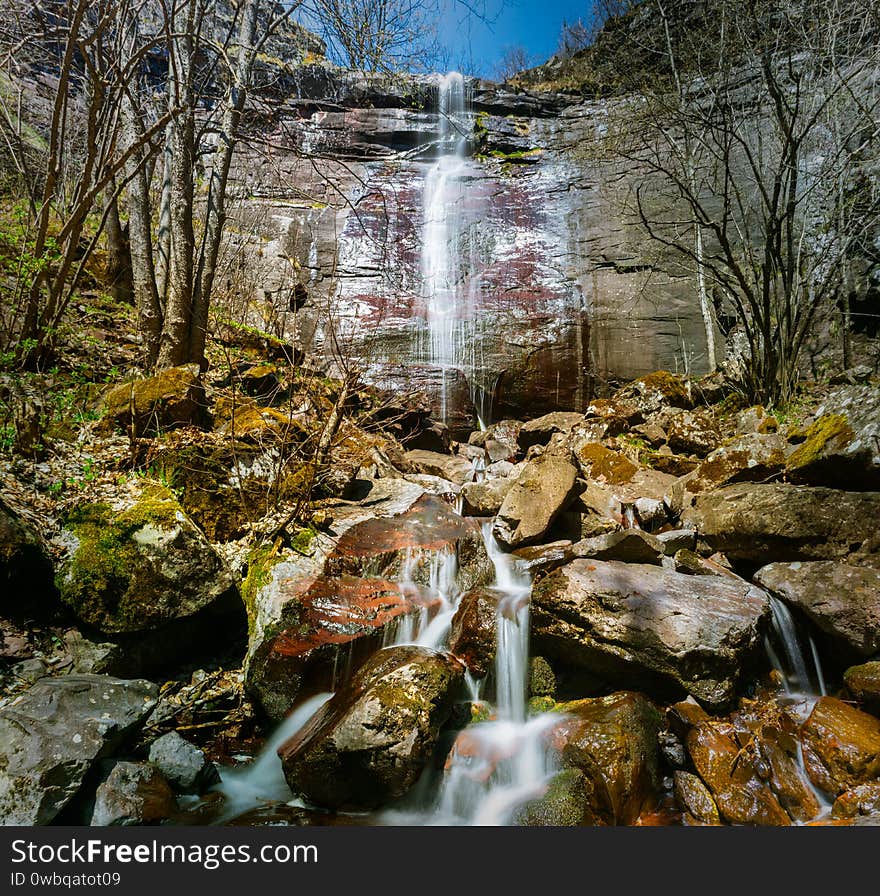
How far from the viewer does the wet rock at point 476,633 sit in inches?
151

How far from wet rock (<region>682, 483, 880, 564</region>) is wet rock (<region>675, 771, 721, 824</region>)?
212cm

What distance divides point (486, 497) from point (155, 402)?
12.6 feet

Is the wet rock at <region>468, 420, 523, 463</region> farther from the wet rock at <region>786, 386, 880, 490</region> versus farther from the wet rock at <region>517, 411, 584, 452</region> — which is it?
the wet rock at <region>786, 386, 880, 490</region>

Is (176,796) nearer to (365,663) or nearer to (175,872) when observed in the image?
(175,872)

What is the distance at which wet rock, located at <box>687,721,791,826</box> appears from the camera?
2656 mm

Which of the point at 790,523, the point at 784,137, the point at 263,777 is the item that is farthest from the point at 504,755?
the point at 784,137

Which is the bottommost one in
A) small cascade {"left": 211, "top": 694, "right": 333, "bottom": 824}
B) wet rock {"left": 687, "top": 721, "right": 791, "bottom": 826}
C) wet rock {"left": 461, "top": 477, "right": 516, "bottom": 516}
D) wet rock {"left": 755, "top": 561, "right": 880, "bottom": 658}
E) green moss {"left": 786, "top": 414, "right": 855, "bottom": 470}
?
small cascade {"left": 211, "top": 694, "right": 333, "bottom": 824}

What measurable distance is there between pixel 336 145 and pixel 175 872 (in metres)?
16.5

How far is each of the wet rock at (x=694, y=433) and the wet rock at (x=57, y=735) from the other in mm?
7090

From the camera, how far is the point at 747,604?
3.58 meters

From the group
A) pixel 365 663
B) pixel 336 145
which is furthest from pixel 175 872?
pixel 336 145

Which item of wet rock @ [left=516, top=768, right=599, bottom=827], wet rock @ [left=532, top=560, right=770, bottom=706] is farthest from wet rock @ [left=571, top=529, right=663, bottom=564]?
wet rock @ [left=516, top=768, right=599, bottom=827]

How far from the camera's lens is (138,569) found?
3.58 meters

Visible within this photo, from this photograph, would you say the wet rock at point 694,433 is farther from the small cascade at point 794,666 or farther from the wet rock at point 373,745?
the wet rock at point 373,745
